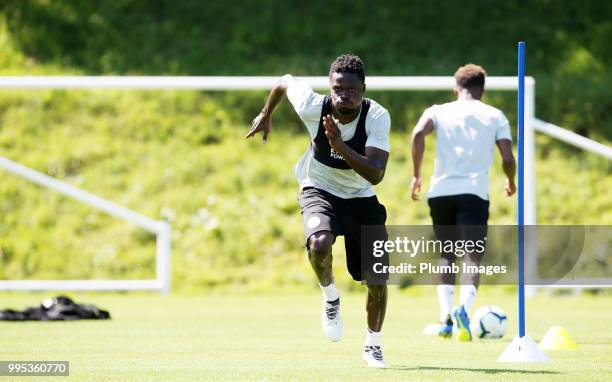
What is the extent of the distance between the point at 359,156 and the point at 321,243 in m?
0.70

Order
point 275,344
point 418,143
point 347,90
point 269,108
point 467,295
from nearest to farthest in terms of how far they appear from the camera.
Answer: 1. point 347,90
2. point 269,108
3. point 275,344
4. point 467,295
5. point 418,143

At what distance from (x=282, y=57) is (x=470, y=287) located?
12663mm

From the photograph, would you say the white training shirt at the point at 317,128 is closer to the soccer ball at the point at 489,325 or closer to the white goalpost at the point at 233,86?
the soccer ball at the point at 489,325

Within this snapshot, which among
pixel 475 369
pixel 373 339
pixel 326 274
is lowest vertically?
pixel 475 369

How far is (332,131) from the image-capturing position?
7074 millimetres

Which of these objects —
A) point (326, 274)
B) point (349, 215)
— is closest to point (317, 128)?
point (349, 215)

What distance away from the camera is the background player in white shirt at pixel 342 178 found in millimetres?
7492

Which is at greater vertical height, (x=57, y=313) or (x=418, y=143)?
(x=418, y=143)

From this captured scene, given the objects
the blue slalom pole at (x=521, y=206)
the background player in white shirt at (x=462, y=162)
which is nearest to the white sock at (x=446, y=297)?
the background player in white shirt at (x=462, y=162)

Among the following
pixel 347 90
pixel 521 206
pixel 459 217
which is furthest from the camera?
pixel 459 217

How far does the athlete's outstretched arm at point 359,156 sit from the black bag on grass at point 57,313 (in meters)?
5.54

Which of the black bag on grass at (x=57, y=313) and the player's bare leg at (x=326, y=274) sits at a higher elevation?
the player's bare leg at (x=326, y=274)

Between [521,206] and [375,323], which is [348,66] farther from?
[375,323]

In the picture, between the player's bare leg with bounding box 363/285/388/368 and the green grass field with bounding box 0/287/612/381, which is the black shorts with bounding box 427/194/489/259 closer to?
the green grass field with bounding box 0/287/612/381
